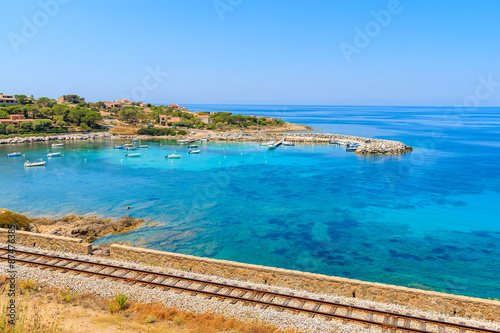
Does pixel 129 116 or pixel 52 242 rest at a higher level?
pixel 129 116

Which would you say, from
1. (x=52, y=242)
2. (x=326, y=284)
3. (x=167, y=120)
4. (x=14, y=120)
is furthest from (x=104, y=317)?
(x=167, y=120)

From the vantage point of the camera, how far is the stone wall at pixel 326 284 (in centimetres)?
1300

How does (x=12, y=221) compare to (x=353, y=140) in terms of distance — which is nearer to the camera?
(x=12, y=221)

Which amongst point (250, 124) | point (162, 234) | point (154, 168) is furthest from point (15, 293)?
point (250, 124)

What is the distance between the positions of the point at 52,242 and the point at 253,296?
12.9 metres

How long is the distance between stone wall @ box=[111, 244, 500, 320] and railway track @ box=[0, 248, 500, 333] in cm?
130

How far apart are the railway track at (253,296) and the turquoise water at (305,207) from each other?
789 cm

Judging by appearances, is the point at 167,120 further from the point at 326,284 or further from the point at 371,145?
the point at 326,284

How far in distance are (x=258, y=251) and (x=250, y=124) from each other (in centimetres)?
10674

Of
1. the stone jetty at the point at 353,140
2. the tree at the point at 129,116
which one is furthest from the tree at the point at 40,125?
the stone jetty at the point at 353,140

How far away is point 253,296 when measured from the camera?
542 inches

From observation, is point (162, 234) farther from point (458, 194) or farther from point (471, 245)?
point (458, 194)

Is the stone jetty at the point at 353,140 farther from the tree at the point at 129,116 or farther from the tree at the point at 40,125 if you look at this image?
the tree at the point at 40,125

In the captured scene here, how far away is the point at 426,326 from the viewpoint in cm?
1204
